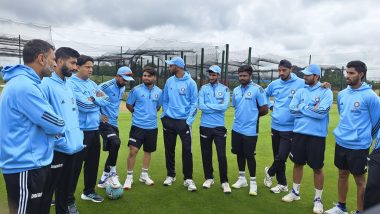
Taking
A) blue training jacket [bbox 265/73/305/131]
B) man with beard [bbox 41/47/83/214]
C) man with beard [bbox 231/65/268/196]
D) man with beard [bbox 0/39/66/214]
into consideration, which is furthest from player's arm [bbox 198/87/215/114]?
man with beard [bbox 0/39/66/214]

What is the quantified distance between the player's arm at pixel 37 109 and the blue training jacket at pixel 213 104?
11.3 feet

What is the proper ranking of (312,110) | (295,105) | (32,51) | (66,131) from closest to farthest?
(32,51) < (66,131) < (312,110) < (295,105)

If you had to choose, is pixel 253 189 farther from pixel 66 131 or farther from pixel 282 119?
pixel 66 131

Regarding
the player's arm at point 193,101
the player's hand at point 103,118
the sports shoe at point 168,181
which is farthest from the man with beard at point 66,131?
the player's arm at point 193,101

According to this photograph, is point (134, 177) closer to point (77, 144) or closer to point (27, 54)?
point (77, 144)

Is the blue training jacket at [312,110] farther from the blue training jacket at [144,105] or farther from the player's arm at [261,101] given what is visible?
the blue training jacket at [144,105]

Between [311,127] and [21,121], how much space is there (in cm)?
417

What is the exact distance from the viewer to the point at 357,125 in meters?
4.86

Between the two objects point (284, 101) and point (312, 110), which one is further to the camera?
point (284, 101)

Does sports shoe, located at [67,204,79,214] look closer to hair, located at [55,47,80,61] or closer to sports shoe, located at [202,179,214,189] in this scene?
hair, located at [55,47,80,61]

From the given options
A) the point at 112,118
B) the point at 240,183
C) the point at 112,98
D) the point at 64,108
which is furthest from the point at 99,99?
the point at 240,183

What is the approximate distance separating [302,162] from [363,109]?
1.32 m

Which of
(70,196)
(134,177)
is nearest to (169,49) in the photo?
(134,177)

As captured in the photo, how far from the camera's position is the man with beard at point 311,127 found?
5.32 m
